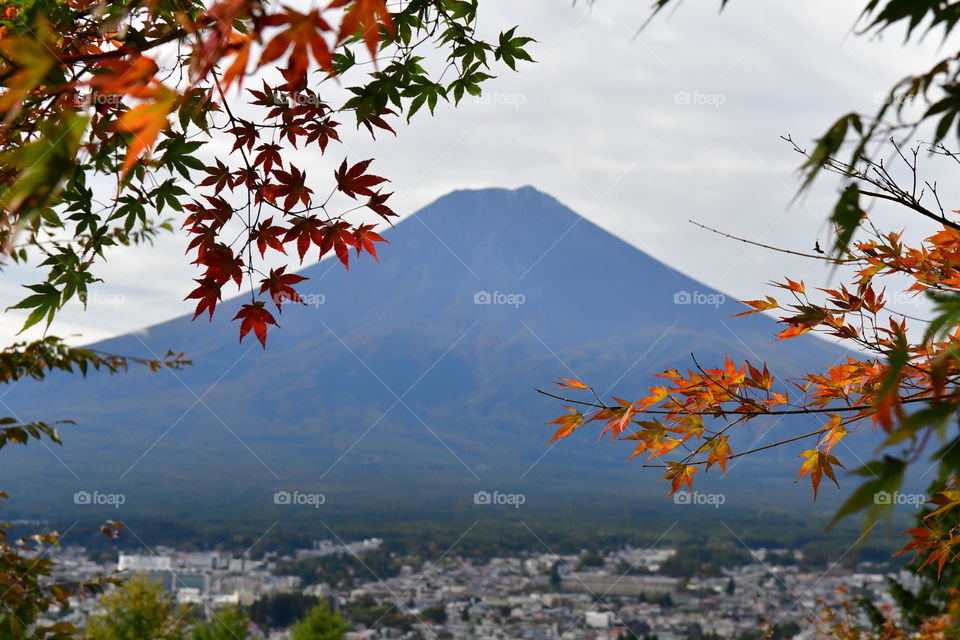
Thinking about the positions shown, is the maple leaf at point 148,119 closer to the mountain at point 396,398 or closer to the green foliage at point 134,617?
the green foliage at point 134,617

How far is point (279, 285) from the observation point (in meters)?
2.04

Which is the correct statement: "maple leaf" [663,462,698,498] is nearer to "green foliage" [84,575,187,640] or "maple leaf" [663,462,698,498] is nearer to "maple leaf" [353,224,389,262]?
"maple leaf" [353,224,389,262]

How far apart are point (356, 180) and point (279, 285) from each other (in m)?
0.38

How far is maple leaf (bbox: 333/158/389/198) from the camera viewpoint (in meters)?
2.16

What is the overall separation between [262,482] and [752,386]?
63713 mm

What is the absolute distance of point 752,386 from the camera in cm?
206

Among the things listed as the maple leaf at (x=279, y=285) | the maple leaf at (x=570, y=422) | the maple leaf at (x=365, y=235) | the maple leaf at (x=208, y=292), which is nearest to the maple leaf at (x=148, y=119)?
the maple leaf at (x=208, y=292)

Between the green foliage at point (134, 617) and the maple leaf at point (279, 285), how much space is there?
10.7 meters

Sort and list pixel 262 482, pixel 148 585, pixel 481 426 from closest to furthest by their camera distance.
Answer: pixel 148 585, pixel 262 482, pixel 481 426

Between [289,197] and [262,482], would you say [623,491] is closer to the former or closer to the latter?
[262,482]

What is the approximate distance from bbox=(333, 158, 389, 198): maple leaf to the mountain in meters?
50.8

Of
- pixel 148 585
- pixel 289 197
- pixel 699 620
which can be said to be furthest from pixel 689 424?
pixel 699 620

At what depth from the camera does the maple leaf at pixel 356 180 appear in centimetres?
216

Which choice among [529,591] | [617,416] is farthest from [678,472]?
[529,591]
